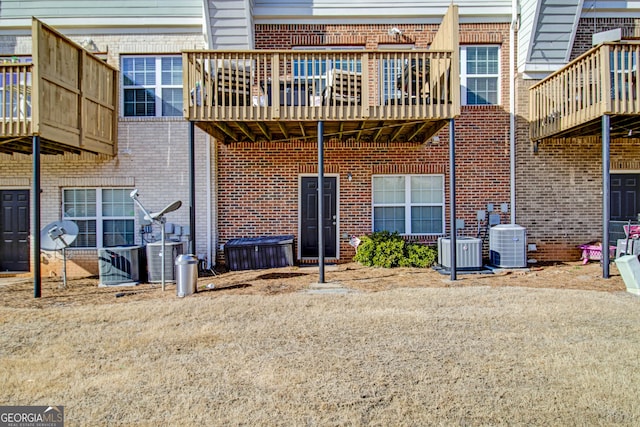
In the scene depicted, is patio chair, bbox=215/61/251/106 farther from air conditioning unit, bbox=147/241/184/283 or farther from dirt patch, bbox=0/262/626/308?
dirt patch, bbox=0/262/626/308

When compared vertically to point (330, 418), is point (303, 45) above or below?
above

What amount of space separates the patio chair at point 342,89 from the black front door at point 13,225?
741 cm

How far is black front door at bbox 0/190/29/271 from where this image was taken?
33.9ft

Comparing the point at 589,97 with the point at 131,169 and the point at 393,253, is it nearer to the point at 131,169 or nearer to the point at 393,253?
the point at 393,253

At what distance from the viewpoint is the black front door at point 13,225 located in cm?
1034

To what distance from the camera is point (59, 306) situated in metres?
6.87

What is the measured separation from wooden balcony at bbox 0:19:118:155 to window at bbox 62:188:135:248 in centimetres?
105

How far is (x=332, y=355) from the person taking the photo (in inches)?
178

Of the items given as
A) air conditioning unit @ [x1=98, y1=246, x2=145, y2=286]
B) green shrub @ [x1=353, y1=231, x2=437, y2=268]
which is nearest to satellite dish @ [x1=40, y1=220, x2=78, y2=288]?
air conditioning unit @ [x1=98, y1=246, x2=145, y2=286]

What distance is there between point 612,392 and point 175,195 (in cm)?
904

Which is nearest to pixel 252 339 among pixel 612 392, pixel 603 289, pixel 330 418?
pixel 330 418

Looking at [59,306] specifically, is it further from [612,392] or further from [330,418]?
[612,392]

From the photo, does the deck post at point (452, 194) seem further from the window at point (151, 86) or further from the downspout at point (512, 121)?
the window at point (151, 86)

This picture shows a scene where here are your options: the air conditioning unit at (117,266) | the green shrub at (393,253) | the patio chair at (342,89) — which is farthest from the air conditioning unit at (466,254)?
the air conditioning unit at (117,266)
